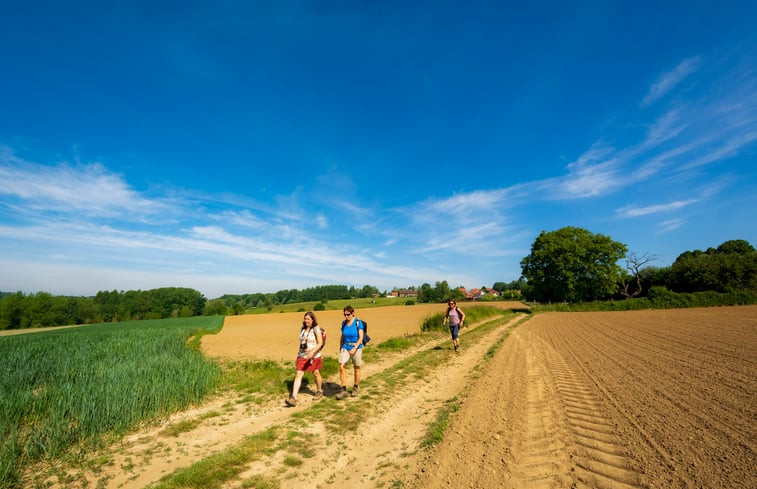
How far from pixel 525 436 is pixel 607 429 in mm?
1340

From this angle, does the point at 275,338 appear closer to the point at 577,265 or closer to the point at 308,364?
the point at 308,364

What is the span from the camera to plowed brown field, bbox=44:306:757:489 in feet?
12.0

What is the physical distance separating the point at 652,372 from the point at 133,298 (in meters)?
118

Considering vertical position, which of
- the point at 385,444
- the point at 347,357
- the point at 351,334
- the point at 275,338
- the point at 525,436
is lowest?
the point at 275,338

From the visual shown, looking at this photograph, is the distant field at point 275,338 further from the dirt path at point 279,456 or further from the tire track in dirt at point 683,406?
the tire track in dirt at point 683,406

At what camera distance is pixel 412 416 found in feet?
19.9

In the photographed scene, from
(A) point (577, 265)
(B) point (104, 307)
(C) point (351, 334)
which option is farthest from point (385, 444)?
(B) point (104, 307)

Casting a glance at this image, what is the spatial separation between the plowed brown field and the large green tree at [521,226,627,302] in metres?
37.9

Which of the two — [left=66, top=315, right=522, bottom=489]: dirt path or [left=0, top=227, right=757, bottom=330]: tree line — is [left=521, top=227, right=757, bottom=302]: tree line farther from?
[left=66, top=315, right=522, bottom=489]: dirt path

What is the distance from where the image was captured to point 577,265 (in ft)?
140

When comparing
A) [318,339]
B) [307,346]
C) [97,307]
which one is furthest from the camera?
[97,307]

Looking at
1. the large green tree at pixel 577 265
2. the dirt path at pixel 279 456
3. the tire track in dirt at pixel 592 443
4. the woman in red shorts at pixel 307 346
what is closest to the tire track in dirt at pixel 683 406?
the tire track in dirt at pixel 592 443

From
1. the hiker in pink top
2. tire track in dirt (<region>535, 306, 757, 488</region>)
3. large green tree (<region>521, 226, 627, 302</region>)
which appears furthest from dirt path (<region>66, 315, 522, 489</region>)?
large green tree (<region>521, 226, 627, 302</region>)

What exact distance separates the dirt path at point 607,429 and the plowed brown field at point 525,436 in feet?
0.07
